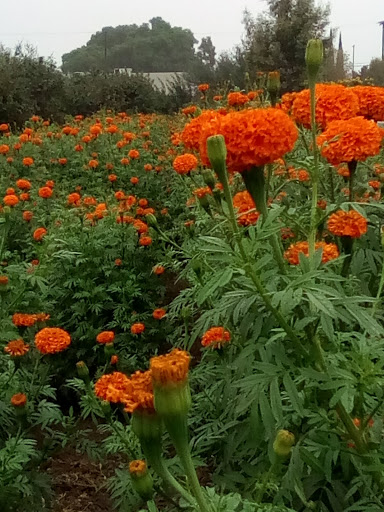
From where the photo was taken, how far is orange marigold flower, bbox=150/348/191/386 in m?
0.94

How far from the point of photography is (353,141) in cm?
167

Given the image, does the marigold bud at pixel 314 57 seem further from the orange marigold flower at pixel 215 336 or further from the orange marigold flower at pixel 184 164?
the orange marigold flower at pixel 184 164

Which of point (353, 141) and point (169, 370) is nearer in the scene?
point (169, 370)

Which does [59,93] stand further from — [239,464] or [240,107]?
[239,464]

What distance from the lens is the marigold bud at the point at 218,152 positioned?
4.02 feet

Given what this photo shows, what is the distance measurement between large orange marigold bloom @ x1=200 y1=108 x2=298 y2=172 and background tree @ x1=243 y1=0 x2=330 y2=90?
15.5 m

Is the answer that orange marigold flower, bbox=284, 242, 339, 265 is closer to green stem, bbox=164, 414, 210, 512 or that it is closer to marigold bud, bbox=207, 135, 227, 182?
marigold bud, bbox=207, 135, 227, 182

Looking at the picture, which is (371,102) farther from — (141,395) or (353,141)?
(141,395)

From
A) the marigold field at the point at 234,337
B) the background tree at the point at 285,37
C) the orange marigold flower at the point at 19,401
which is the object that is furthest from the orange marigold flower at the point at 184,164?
the background tree at the point at 285,37

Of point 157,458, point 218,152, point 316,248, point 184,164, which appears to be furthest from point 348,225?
point 184,164

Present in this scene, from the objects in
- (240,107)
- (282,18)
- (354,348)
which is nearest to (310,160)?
(354,348)

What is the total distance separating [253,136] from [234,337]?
91 centimetres

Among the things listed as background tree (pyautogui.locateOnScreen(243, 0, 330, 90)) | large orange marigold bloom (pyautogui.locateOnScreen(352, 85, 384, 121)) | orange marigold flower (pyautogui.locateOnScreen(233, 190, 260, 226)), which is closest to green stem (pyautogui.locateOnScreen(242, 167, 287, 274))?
orange marigold flower (pyautogui.locateOnScreen(233, 190, 260, 226))

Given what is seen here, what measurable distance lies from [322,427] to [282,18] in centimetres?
1749
